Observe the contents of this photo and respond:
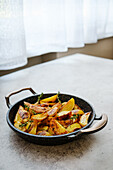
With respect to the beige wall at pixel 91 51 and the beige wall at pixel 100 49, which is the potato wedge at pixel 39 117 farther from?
the beige wall at pixel 100 49

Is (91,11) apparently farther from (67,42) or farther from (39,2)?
(39,2)

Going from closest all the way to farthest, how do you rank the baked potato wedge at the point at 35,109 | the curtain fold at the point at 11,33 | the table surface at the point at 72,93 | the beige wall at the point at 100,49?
the table surface at the point at 72,93 < the baked potato wedge at the point at 35,109 < the curtain fold at the point at 11,33 < the beige wall at the point at 100,49

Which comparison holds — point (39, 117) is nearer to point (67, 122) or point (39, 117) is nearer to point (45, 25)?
point (67, 122)

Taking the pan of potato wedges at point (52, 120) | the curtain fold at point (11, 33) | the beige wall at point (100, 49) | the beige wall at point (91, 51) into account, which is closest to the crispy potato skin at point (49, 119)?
the pan of potato wedges at point (52, 120)

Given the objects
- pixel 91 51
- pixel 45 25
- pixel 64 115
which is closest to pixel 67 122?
pixel 64 115

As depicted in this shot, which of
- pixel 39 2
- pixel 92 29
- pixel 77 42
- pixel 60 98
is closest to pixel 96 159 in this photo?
pixel 60 98

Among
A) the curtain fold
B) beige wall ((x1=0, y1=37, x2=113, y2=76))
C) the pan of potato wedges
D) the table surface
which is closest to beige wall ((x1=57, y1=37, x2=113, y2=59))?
beige wall ((x1=0, y1=37, x2=113, y2=76))

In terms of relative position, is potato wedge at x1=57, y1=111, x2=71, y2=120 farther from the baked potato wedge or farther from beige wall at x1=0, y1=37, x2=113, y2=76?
beige wall at x1=0, y1=37, x2=113, y2=76
